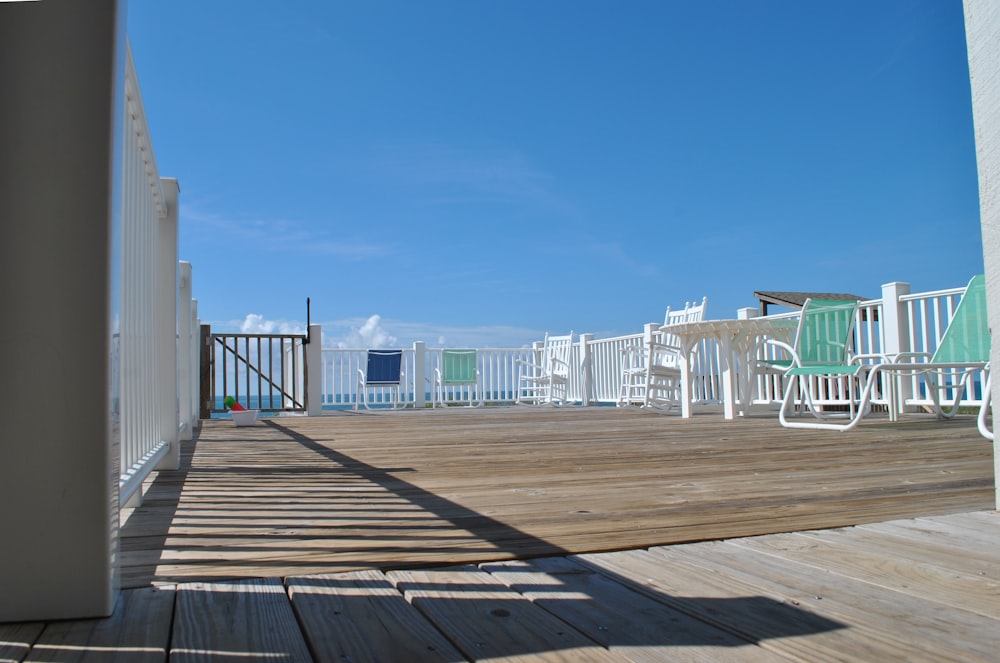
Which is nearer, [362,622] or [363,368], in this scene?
[362,622]

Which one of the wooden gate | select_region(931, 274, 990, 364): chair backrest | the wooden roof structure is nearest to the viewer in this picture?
select_region(931, 274, 990, 364): chair backrest

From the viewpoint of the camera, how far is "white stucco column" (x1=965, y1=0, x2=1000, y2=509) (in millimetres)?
1640

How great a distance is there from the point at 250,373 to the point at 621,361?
518cm

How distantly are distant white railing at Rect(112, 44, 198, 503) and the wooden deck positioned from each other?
0.16 metres

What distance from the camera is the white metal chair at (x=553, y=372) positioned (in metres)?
10.2

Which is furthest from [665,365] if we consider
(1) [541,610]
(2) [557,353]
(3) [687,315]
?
(1) [541,610]

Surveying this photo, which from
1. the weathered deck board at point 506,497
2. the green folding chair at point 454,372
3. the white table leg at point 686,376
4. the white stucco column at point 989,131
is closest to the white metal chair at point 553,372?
the green folding chair at point 454,372

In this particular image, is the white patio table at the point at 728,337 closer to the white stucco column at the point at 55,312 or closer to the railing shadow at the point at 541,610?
the railing shadow at the point at 541,610

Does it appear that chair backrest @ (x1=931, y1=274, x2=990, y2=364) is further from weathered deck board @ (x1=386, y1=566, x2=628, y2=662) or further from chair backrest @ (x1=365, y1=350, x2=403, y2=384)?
chair backrest @ (x1=365, y1=350, x2=403, y2=384)

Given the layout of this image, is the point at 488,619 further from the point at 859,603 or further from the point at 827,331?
the point at 827,331

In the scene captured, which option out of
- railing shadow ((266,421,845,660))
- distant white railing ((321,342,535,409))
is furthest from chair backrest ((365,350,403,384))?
railing shadow ((266,421,845,660))

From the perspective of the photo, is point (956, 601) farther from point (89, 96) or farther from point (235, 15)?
point (235, 15)

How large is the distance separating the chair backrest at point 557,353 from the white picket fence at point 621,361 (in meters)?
0.18

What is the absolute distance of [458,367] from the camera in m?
11.0
